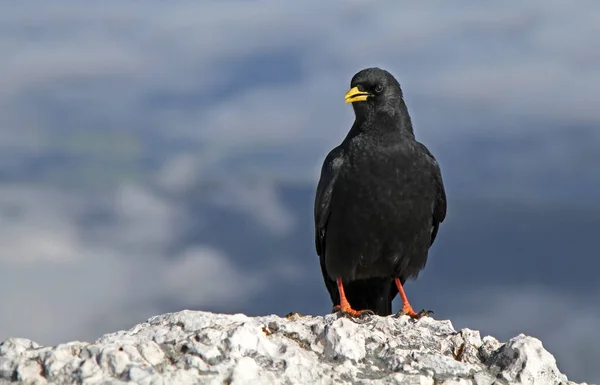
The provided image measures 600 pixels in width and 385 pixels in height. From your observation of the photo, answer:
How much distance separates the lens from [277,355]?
5867mm

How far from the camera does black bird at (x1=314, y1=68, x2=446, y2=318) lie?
10562mm

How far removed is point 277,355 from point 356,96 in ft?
19.5

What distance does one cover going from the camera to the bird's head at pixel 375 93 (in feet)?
36.6

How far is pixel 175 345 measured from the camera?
586 cm

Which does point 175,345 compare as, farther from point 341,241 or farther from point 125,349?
point 341,241

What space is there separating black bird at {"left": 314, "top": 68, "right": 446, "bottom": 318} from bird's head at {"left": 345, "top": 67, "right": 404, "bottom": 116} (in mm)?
13

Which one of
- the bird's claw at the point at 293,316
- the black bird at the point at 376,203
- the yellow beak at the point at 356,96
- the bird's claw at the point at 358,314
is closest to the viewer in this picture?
the bird's claw at the point at 293,316

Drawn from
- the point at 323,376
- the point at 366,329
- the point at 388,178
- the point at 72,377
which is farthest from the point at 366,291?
the point at 72,377

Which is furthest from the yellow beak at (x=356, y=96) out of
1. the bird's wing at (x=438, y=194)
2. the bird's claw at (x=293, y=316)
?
the bird's claw at (x=293, y=316)

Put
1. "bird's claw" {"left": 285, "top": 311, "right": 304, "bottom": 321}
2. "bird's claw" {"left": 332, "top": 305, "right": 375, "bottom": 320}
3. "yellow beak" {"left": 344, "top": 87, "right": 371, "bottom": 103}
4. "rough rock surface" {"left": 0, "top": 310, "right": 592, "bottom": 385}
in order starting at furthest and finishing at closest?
1. "yellow beak" {"left": 344, "top": 87, "right": 371, "bottom": 103}
2. "bird's claw" {"left": 332, "top": 305, "right": 375, "bottom": 320}
3. "bird's claw" {"left": 285, "top": 311, "right": 304, "bottom": 321}
4. "rough rock surface" {"left": 0, "top": 310, "right": 592, "bottom": 385}

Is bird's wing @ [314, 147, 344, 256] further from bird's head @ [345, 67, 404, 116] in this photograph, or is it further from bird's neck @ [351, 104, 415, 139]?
bird's head @ [345, 67, 404, 116]

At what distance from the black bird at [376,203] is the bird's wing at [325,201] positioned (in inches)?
0.5

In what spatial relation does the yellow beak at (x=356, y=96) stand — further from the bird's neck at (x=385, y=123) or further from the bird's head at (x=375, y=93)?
the bird's neck at (x=385, y=123)

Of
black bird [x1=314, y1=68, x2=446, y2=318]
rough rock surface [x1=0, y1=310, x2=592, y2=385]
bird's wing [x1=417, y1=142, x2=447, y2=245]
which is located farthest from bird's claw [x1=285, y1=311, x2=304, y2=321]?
bird's wing [x1=417, y1=142, x2=447, y2=245]
